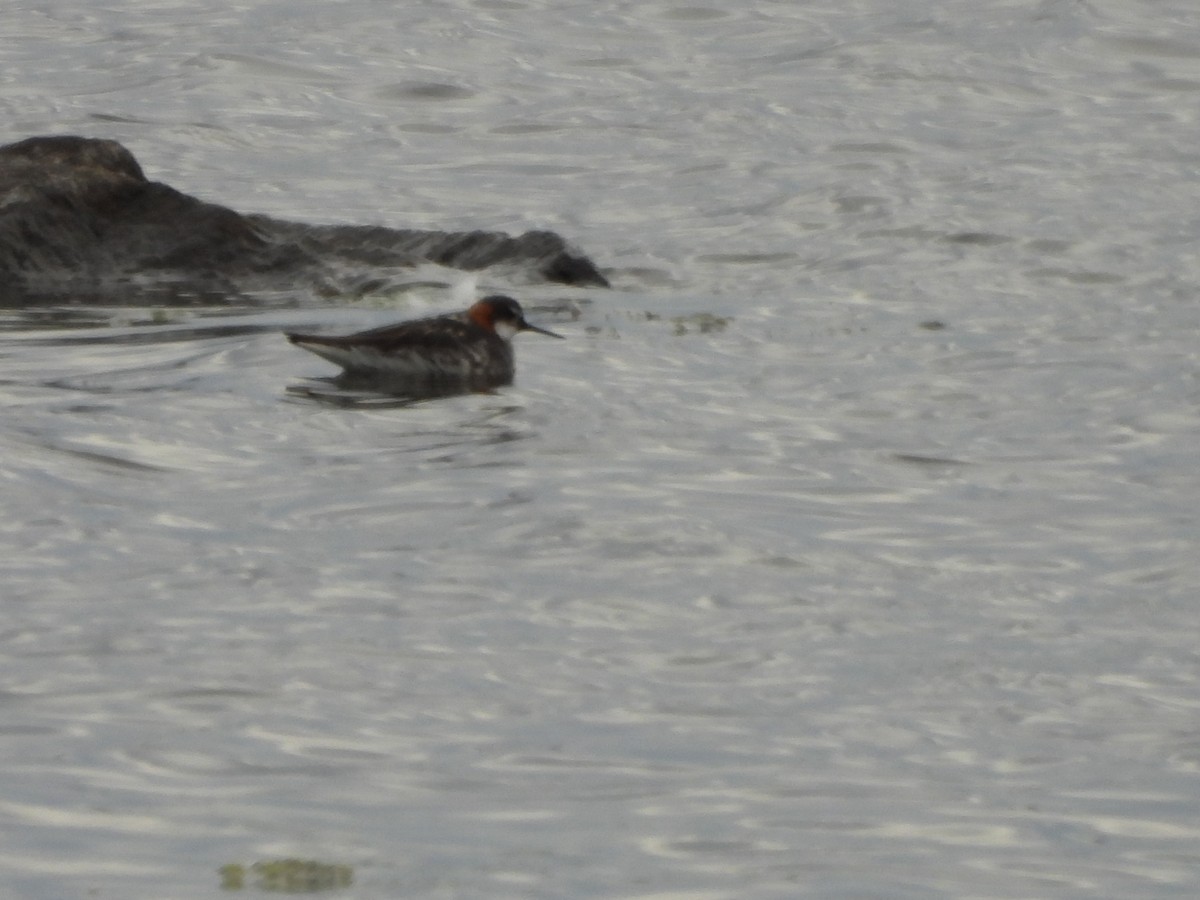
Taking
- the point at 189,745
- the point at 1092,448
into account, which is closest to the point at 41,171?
the point at 1092,448

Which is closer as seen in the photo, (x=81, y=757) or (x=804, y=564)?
(x=81, y=757)

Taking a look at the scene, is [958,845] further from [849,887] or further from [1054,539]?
[1054,539]

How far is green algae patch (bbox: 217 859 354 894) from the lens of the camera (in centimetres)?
661

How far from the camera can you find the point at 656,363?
13.9 m

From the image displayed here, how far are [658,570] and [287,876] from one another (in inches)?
130

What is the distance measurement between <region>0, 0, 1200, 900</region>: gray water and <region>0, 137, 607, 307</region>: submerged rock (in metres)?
0.43

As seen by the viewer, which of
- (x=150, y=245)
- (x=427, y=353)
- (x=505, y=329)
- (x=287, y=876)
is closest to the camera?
(x=287, y=876)

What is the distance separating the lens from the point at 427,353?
44.6 ft

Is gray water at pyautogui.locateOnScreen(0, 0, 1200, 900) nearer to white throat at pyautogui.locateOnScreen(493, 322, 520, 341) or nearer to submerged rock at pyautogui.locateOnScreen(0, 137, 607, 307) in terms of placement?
white throat at pyautogui.locateOnScreen(493, 322, 520, 341)

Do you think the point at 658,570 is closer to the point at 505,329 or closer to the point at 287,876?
the point at 287,876

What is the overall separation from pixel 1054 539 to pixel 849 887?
12.6ft

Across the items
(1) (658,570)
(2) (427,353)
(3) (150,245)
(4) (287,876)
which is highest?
(3) (150,245)

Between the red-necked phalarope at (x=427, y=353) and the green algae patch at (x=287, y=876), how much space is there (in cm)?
666

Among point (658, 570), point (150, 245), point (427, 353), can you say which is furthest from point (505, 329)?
point (658, 570)
